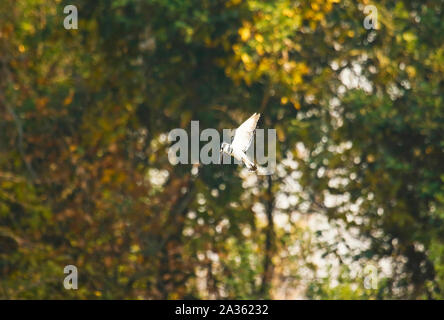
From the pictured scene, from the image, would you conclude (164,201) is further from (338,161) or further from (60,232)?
(338,161)

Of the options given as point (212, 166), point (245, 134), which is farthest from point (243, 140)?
point (212, 166)

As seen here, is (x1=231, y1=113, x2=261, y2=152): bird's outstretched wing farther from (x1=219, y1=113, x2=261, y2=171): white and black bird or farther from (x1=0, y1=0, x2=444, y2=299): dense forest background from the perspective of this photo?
(x1=0, y1=0, x2=444, y2=299): dense forest background

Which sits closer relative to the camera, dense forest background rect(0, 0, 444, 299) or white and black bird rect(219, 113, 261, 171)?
white and black bird rect(219, 113, 261, 171)

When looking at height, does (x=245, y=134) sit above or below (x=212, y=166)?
below

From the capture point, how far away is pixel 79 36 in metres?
10.3

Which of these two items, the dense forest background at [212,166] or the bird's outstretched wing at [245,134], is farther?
the dense forest background at [212,166]

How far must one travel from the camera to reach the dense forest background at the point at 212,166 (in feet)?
31.5

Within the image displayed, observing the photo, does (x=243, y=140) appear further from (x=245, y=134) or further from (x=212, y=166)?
(x=212, y=166)

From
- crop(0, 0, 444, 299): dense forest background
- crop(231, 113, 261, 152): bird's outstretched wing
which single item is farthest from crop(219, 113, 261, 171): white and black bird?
crop(0, 0, 444, 299): dense forest background

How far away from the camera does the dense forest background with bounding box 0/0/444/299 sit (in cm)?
960

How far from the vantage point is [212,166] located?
10125 mm

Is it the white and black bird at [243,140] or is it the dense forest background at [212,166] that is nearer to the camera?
the white and black bird at [243,140]

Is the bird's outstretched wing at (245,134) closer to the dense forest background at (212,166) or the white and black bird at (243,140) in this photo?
the white and black bird at (243,140)

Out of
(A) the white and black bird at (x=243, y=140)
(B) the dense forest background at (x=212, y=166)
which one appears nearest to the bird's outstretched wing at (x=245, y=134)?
(A) the white and black bird at (x=243, y=140)
